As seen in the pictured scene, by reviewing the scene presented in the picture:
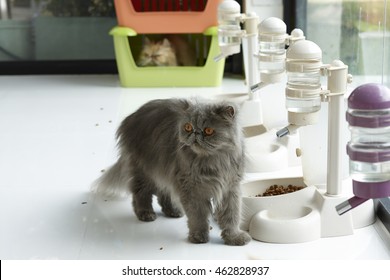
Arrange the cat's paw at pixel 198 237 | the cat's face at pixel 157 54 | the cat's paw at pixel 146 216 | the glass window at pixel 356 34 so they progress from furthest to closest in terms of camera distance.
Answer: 1. the cat's face at pixel 157 54
2. the glass window at pixel 356 34
3. the cat's paw at pixel 146 216
4. the cat's paw at pixel 198 237

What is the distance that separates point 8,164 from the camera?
269 cm

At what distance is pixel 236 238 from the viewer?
1999 mm

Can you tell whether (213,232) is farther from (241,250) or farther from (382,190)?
(382,190)

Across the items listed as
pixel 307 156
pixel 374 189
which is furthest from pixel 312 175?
pixel 374 189

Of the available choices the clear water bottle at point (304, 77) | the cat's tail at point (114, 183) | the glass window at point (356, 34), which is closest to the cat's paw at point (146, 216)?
the cat's tail at point (114, 183)

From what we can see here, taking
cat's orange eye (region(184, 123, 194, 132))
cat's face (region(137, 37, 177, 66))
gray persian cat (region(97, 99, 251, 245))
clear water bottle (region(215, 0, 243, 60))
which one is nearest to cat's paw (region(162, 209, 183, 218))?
gray persian cat (region(97, 99, 251, 245))

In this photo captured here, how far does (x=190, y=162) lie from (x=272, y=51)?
603 millimetres

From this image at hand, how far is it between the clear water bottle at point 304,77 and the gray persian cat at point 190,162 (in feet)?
0.56

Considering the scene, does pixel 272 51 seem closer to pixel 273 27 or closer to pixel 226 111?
pixel 273 27

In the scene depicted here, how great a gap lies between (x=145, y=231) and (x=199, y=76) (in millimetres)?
1808

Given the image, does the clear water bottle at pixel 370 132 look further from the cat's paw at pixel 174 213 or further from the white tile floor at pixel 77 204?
the cat's paw at pixel 174 213

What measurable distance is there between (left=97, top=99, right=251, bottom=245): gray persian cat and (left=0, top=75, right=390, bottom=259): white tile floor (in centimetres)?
7

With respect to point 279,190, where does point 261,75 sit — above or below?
above

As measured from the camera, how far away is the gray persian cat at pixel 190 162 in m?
1.91
